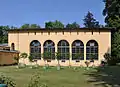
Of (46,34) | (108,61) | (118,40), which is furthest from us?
(46,34)

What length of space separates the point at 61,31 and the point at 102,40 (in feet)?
22.4

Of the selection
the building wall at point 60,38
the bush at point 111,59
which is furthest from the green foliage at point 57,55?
the bush at point 111,59

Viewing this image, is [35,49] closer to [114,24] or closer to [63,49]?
[63,49]

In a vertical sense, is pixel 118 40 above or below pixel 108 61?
above

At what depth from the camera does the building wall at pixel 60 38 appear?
2003 inches

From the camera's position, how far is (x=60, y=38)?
52219 mm

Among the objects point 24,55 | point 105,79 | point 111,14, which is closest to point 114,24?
point 111,14

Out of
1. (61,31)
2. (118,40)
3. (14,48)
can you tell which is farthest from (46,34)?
(118,40)

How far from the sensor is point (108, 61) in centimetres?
4966

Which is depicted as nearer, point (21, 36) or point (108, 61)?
point (108, 61)

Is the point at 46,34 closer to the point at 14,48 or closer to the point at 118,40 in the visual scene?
the point at 14,48

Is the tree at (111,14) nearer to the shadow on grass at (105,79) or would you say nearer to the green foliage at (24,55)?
the green foliage at (24,55)

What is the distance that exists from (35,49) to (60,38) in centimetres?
465

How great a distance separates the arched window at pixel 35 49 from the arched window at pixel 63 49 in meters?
3.54
